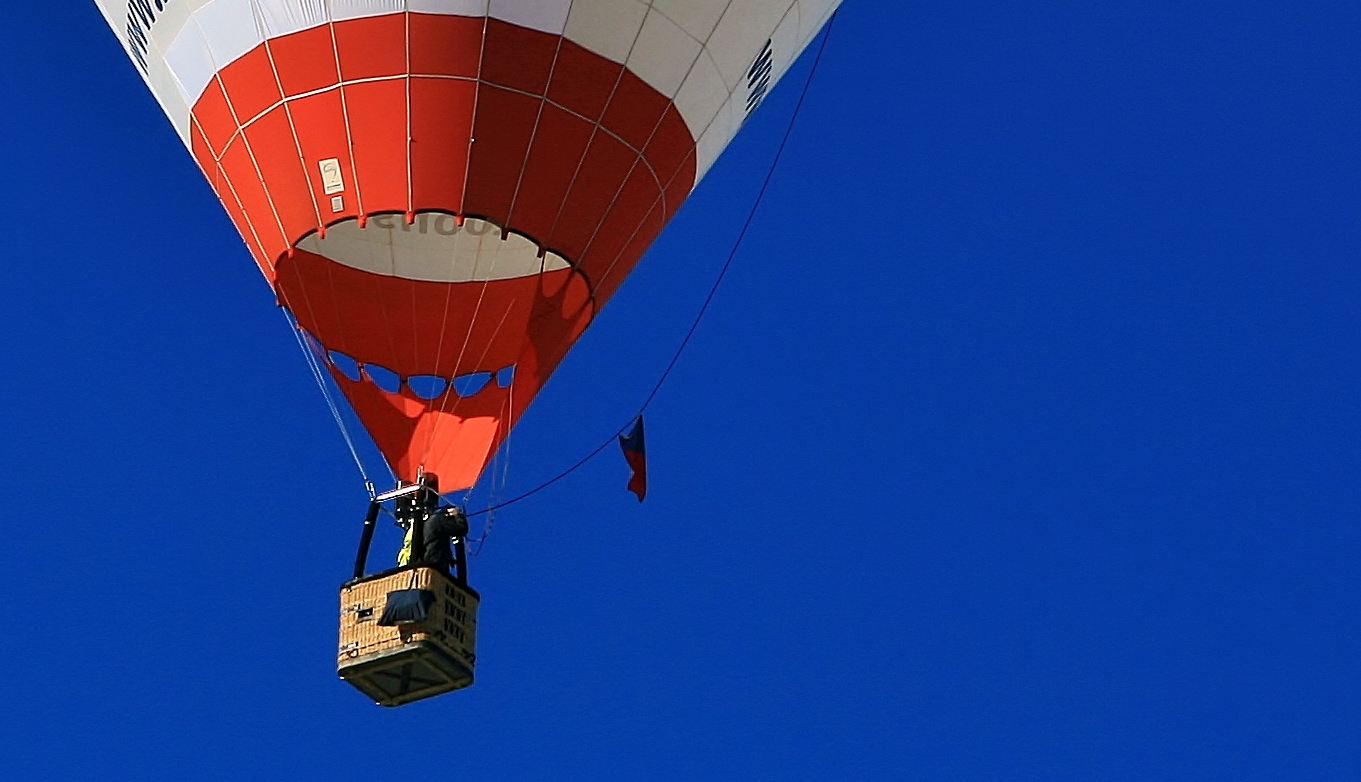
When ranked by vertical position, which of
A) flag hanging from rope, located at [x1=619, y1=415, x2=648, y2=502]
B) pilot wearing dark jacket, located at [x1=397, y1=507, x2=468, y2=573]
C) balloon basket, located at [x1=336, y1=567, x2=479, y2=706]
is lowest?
balloon basket, located at [x1=336, y1=567, x2=479, y2=706]

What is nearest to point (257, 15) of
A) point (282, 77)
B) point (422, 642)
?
point (282, 77)

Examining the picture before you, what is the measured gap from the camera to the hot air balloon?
14.0 metres

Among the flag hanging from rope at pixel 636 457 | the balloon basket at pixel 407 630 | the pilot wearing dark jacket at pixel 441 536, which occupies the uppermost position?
the flag hanging from rope at pixel 636 457

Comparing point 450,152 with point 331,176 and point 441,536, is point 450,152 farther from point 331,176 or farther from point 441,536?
point 441,536

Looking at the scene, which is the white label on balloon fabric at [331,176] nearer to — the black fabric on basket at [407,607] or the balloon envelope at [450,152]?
the balloon envelope at [450,152]

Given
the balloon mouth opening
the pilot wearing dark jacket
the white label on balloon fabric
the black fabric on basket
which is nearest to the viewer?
the black fabric on basket

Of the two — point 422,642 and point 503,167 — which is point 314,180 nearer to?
point 503,167

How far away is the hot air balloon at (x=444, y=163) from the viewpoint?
14.0 m

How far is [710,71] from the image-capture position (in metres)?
14.8

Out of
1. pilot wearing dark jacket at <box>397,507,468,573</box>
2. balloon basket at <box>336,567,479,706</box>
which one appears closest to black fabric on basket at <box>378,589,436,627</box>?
balloon basket at <box>336,567,479,706</box>

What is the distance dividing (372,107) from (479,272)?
157cm

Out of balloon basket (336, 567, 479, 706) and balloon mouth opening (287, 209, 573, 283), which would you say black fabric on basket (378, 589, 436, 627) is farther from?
balloon mouth opening (287, 209, 573, 283)

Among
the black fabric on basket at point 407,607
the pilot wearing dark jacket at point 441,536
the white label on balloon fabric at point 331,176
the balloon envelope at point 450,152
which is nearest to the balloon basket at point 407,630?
the black fabric on basket at point 407,607

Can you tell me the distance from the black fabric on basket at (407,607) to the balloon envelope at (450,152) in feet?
4.69
